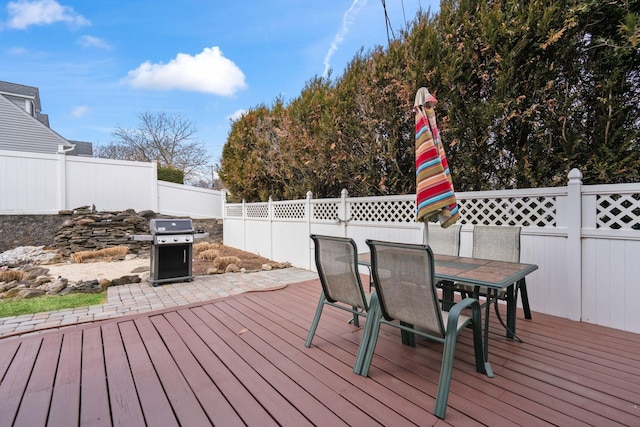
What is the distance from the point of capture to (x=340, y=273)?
95.5 inches

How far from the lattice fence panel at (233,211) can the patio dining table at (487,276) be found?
6950 millimetres

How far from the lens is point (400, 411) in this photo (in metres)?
1.71

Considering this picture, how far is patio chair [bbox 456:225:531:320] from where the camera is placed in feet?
10.1

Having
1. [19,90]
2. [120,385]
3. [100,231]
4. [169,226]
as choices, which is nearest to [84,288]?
[169,226]

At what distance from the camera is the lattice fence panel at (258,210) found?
7927 millimetres

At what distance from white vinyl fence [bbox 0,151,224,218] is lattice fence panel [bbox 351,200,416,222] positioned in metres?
6.87

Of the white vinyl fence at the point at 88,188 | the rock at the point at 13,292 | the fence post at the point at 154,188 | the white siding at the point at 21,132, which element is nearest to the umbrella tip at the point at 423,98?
the rock at the point at 13,292

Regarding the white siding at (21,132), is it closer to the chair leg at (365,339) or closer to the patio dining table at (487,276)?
the patio dining table at (487,276)

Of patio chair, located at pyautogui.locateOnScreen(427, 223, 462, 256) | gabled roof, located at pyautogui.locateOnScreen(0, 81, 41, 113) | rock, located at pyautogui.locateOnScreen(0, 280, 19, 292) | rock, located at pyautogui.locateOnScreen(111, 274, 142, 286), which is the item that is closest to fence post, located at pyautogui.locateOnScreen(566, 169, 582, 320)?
patio chair, located at pyautogui.locateOnScreen(427, 223, 462, 256)

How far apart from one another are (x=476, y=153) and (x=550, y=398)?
2823 millimetres

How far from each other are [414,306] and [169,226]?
4.34 metres

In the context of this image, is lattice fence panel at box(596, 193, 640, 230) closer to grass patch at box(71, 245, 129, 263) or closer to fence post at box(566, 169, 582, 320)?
fence post at box(566, 169, 582, 320)

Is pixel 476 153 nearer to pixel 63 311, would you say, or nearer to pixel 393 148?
pixel 393 148

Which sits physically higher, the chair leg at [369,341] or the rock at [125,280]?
the chair leg at [369,341]
